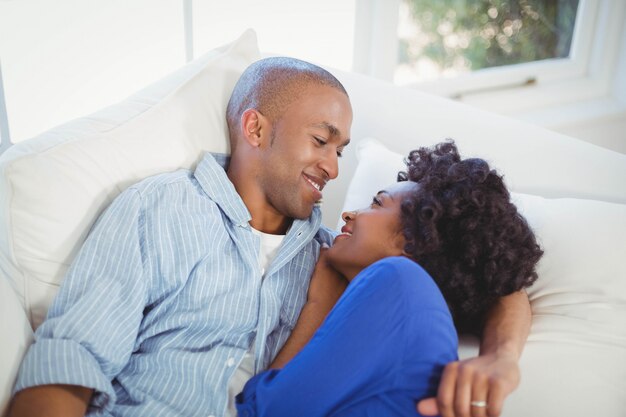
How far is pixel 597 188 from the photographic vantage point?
1.35m

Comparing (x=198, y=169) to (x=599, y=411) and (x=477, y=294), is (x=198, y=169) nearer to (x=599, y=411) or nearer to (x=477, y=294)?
(x=477, y=294)

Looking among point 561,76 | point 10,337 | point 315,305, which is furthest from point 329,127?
point 561,76

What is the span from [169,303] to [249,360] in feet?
0.61

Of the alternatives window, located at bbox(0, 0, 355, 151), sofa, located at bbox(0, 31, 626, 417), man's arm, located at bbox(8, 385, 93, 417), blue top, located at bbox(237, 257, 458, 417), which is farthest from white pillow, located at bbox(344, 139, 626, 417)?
window, located at bbox(0, 0, 355, 151)

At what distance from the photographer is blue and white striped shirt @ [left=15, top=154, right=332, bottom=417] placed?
3.10 ft

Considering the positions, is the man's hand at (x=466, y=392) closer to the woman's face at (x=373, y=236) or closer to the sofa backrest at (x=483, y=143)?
the woman's face at (x=373, y=236)

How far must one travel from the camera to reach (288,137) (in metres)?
1.25

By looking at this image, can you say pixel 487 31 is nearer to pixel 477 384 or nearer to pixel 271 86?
pixel 271 86

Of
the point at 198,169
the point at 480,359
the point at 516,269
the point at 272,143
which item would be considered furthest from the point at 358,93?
the point at 480,359

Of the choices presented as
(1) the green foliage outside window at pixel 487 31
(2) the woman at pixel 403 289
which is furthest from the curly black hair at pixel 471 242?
(1) the green foliage outside window at pixel 487 31

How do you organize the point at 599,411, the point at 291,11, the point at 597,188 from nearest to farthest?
the point at 599,411 < the point at 597,188 < the point at 291,11

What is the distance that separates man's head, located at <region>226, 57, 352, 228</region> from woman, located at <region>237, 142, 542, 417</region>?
0.45ft

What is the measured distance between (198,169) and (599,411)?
841 millimetres

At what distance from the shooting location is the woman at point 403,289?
2.77 ft
